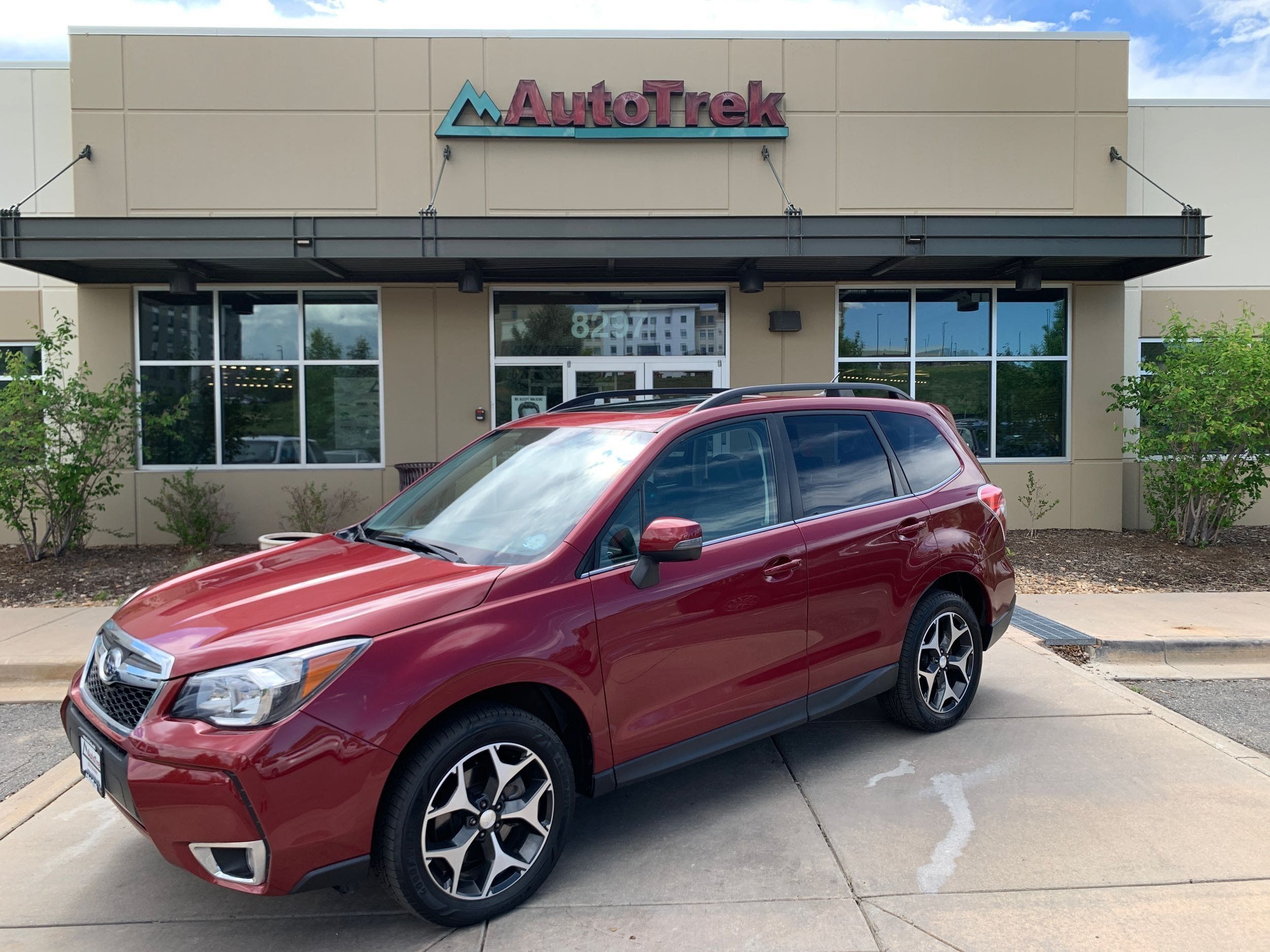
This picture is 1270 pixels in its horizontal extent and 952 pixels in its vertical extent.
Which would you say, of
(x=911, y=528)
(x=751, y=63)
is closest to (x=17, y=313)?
(x=751, y=63)

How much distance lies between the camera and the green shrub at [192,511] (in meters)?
→ 10.6

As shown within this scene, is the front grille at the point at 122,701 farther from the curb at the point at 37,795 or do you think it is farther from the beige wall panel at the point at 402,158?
the beige wall panel at the point at 402,158

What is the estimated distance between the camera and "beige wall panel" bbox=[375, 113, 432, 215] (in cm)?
1102

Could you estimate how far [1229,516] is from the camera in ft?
33.8

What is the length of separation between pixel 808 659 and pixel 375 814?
2009mm

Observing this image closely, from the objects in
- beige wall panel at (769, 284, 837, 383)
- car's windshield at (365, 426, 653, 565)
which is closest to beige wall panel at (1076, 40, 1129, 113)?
beige wall panel at (769, 284, 837, 383)

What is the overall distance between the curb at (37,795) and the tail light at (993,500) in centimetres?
493

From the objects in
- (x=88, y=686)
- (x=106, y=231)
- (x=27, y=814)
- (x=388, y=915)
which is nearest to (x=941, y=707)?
(x=388, y=915)

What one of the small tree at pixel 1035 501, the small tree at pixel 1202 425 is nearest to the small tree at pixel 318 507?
the small tree at pixel 1035 501

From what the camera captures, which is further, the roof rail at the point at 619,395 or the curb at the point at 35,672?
the curb at the point at 35,672

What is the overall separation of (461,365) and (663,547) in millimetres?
8574

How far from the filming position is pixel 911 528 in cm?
438

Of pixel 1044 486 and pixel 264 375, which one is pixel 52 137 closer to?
pixel 264 375

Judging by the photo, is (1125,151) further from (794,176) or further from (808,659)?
(808,659)
